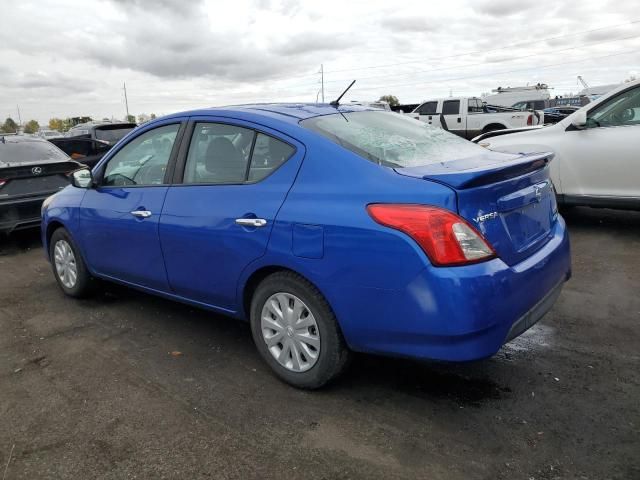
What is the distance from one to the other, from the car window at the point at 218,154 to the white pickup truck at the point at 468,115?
16163 millimetres

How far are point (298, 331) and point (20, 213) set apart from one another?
18.3 feet

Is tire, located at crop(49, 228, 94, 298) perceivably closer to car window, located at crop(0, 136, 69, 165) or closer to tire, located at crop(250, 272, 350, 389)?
tire, located at crop(250, 272, 350, 389)

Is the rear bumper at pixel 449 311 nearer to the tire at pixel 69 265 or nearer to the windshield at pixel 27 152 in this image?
the tire at pixel 69 265

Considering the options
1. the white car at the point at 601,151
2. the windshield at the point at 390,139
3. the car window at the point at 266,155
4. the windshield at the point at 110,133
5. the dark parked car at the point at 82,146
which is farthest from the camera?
the windshield at the point at 110,133

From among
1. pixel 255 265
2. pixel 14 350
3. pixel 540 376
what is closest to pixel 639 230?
pixel 540 376

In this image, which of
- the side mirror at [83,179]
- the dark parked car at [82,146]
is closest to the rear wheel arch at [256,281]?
the side mirror at [83,179]

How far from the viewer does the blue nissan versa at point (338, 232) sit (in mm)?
2594

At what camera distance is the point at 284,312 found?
316cm

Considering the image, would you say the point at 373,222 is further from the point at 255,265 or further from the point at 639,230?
the point at 639,230

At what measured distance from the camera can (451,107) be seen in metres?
20.4

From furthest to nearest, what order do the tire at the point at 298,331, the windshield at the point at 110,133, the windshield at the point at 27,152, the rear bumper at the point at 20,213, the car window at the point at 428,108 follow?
1. the car window at the point at 428,108
2. the windshield at the point at 110,133
3. the windshield at the point at 27,152
4. the rear bumper at the point at 20,213
5. the tire at the point at 298,331

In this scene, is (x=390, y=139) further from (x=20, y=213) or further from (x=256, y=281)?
(x=20, y=213)

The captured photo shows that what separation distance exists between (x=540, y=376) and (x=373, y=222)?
1.49m

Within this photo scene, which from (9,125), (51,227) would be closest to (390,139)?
(51,227)
